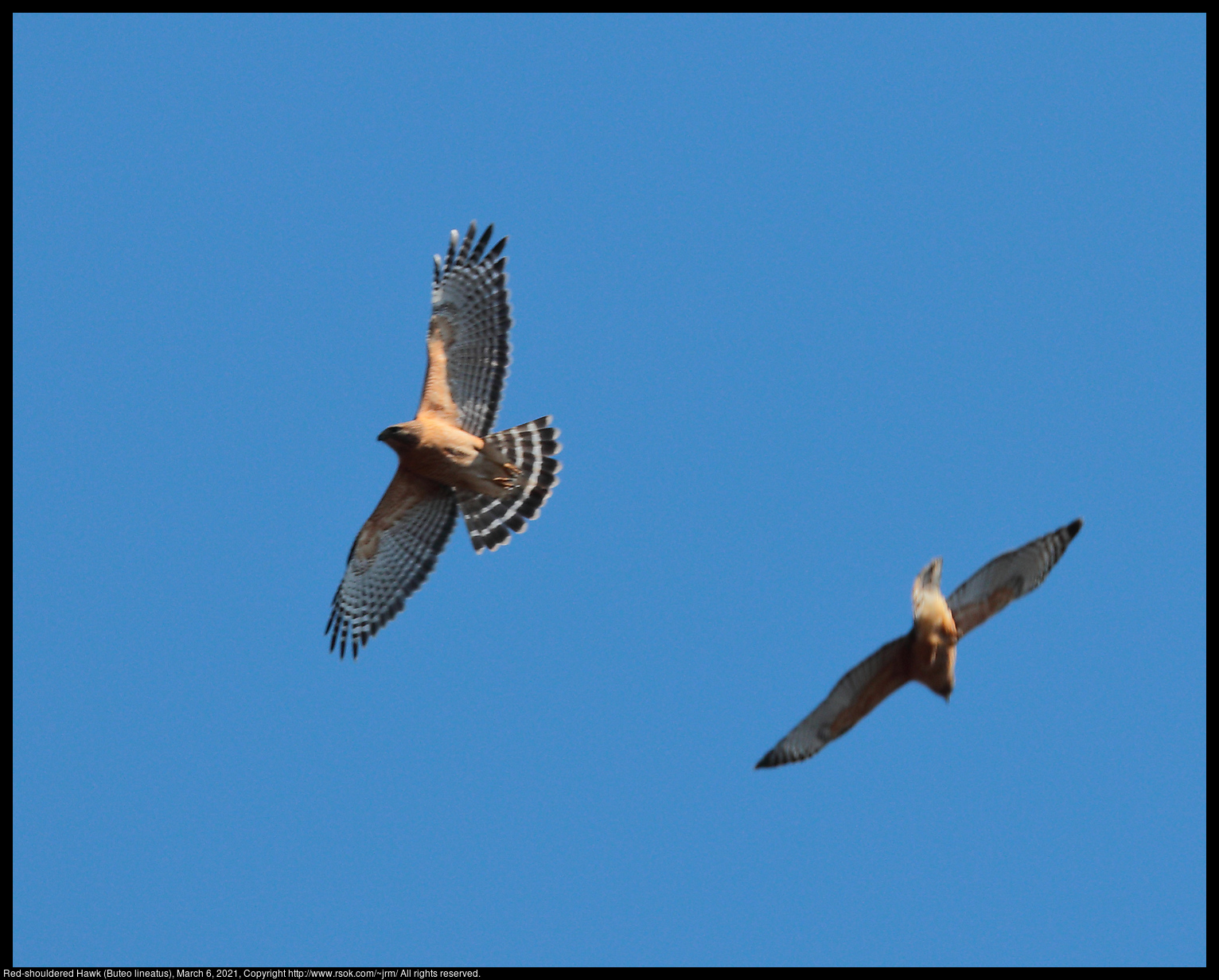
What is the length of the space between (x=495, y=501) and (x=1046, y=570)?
4268 millimetres

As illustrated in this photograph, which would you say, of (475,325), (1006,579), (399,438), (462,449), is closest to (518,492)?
(462,449)

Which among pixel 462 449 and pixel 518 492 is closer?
pixel 462 449

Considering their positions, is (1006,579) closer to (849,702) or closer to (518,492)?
(849,702)

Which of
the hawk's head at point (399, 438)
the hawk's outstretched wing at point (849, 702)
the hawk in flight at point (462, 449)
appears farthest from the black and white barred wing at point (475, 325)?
the hawk's outstretched wing at point (849, 702)

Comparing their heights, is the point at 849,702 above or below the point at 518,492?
below

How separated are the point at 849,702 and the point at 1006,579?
1.22 metres

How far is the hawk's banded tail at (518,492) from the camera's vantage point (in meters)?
10.8

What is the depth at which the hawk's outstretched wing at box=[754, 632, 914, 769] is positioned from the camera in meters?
8.49

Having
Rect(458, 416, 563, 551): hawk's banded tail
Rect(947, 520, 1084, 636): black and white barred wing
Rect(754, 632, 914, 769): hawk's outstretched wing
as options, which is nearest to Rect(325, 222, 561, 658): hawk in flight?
Rect(458, 416, 563, 551): hawk's banded tail

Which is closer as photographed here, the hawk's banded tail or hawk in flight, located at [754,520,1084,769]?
hawk in flight, located at [754,520,1084,769]

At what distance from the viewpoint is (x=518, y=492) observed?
1088 centimetres

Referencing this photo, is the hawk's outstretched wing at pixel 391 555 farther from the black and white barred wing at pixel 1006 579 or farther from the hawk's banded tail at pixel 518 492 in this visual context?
the black and white barred wing at pixel 1006 579

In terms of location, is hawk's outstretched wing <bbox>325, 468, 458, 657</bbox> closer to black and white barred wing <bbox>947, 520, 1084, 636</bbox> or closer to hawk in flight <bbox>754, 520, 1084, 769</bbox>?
hawk in flight <bbox>754, 520, 1084, 769</bbox>
